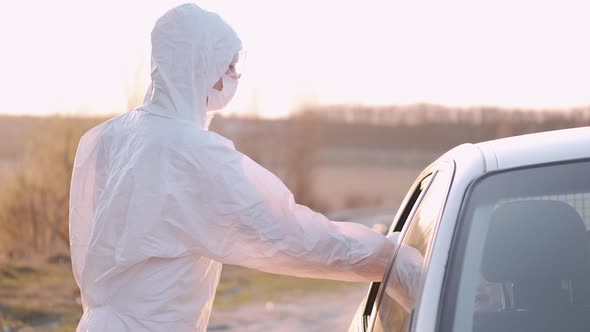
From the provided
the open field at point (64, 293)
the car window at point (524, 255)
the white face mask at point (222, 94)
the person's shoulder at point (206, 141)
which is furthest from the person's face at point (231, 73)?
the open field at point (64, 293)

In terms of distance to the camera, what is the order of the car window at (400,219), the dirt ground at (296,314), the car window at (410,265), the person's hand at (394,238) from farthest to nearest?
1. the dirt ground at (296,314)
2. the car window at (400,219)
3. the person's hand at (394,238)
4. the car window at (410,265)

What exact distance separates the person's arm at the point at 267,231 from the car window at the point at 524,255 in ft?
2.59

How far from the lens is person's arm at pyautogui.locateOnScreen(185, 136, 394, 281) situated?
3.55m

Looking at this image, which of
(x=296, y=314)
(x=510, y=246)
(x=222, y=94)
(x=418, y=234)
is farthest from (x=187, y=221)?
(x=296, y=314)

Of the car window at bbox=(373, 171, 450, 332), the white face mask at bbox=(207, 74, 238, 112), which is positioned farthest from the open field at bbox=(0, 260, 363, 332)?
the car window at bbox=(373, 171, 450, 332)

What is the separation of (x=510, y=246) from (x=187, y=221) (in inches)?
41.9

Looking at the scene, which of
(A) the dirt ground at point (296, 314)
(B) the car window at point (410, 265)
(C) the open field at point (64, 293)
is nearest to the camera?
(B) the car window at point (410, 265)

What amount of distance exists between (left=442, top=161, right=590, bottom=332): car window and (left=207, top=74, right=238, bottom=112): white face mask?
122 centimetres

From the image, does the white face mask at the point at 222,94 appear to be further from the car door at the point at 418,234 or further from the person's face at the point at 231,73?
the car door at the point at 418,234

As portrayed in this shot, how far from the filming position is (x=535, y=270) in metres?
2.93

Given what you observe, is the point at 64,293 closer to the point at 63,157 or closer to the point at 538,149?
the point at 63,157

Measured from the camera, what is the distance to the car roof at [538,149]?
2965 millimetres

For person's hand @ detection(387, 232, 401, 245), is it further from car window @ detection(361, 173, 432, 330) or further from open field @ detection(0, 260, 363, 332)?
open field @ detection(0, 260, 363, 332)

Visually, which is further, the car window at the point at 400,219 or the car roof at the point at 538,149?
the car window at the point at 400,219
